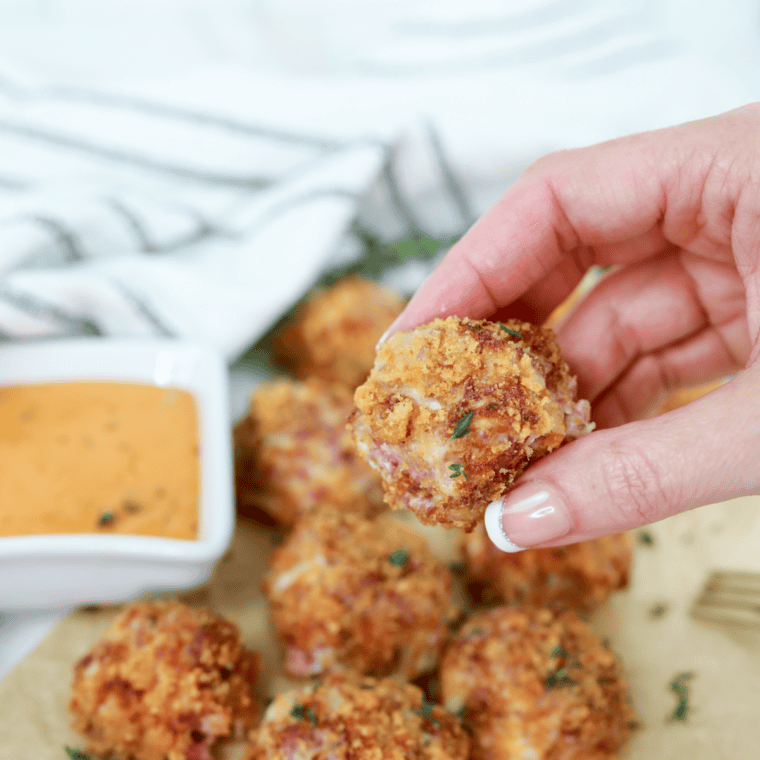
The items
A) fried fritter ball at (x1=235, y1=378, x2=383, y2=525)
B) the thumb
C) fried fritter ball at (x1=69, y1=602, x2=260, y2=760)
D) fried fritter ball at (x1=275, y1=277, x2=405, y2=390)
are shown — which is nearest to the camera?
the thumb

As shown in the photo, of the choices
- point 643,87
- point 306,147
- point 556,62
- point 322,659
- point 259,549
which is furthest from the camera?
point 556,62

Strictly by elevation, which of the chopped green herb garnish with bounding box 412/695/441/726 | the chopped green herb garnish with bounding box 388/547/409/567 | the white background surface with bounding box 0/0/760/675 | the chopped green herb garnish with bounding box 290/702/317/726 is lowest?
the chopped green herb garnish with bounding box 290/702/317/726

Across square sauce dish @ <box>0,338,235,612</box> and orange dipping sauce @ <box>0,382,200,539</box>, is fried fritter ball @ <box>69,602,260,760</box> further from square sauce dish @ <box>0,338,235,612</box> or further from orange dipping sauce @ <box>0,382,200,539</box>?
orange dipping sauce @ <box>0,382,200,539</box>

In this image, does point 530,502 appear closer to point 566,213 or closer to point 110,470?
point 566,213

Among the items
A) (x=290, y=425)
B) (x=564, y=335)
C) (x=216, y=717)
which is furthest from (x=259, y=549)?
(x=564, y=335)

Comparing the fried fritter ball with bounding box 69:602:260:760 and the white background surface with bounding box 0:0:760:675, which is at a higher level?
the white background surface with bounding box 0:0:760:675

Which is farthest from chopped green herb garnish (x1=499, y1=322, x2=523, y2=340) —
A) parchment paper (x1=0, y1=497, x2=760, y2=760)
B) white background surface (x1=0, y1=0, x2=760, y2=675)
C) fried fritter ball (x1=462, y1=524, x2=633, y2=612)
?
white background surface (x1=0, y1=0, x2=760, y2=675)

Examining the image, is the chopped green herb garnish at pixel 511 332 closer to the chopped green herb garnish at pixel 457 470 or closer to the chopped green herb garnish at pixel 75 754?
the chopped green herb garnish at pixel 457 470

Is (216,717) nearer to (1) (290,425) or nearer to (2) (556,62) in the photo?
(1) (290,425)
